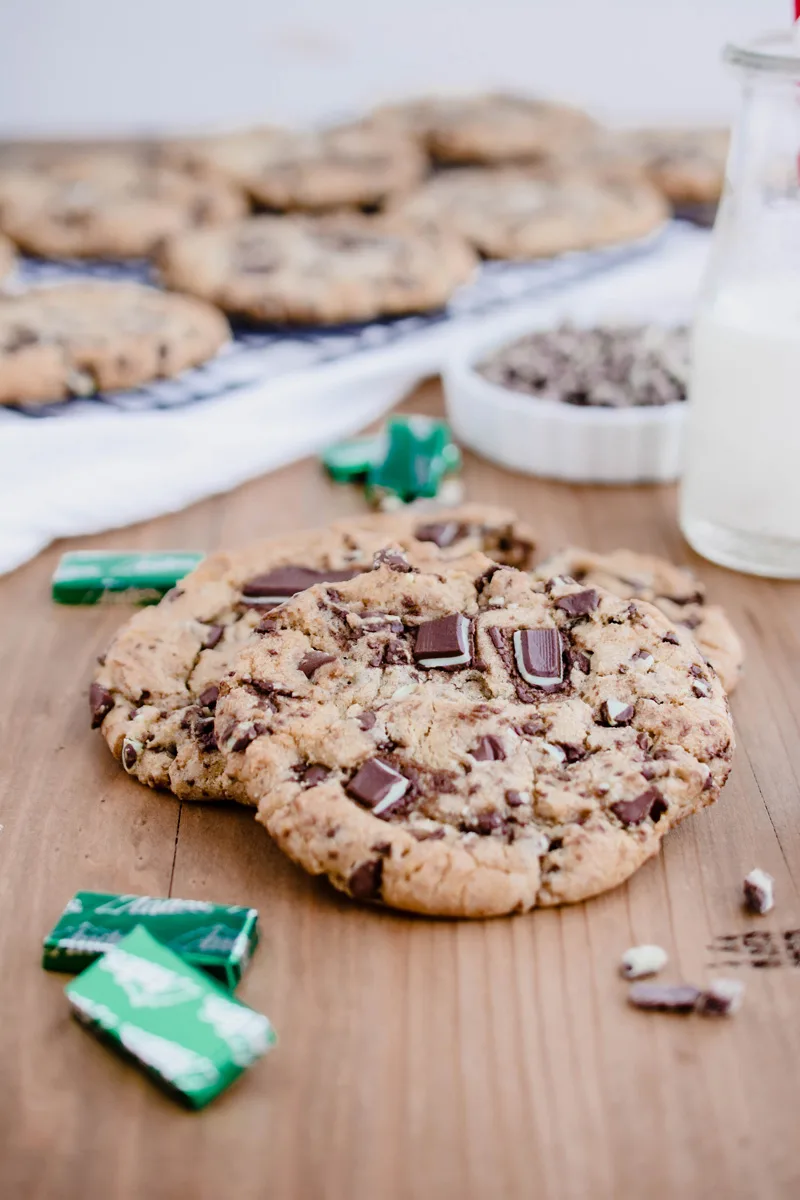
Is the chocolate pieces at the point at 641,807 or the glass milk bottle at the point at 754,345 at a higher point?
the glass milk bottle at the point at 754,345

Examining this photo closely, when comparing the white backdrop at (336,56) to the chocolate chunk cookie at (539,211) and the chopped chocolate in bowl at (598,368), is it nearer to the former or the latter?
the chocolate chunk cookie at (539,211)

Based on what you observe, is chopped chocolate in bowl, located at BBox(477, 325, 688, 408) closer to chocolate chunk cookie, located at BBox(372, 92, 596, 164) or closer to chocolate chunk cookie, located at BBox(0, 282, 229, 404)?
chocolate chunk cookie, located at BBox(0, 282, 229, 404)

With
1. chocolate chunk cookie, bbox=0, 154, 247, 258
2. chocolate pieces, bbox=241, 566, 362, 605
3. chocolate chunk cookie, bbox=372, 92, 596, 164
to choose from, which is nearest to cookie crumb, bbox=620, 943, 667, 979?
chocolate pieces, bbox=241, 566, 362, 605

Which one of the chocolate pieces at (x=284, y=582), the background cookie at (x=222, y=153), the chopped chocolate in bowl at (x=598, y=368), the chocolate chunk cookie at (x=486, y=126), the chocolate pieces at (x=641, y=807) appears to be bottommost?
the chocolate pieces at (x=284, y=582)

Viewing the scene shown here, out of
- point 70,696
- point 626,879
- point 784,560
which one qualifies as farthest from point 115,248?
point 626,879

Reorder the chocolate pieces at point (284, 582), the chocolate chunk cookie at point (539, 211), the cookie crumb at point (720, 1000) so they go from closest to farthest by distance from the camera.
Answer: the cookie crumb at point (720, 1000), the chocolate pieces at point (284, 582), the chocolate chunk cookie at point (539, 211)

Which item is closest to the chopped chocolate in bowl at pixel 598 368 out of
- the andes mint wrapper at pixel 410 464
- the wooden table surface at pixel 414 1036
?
the andes mint wrapper at pixel 410 464

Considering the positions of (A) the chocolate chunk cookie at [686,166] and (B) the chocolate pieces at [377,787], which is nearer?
(B) the chocolate pieces at [377,787]

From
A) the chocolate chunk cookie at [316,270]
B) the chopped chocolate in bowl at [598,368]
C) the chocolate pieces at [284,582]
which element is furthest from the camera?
the chocolate chunk cookie at [316,270]
